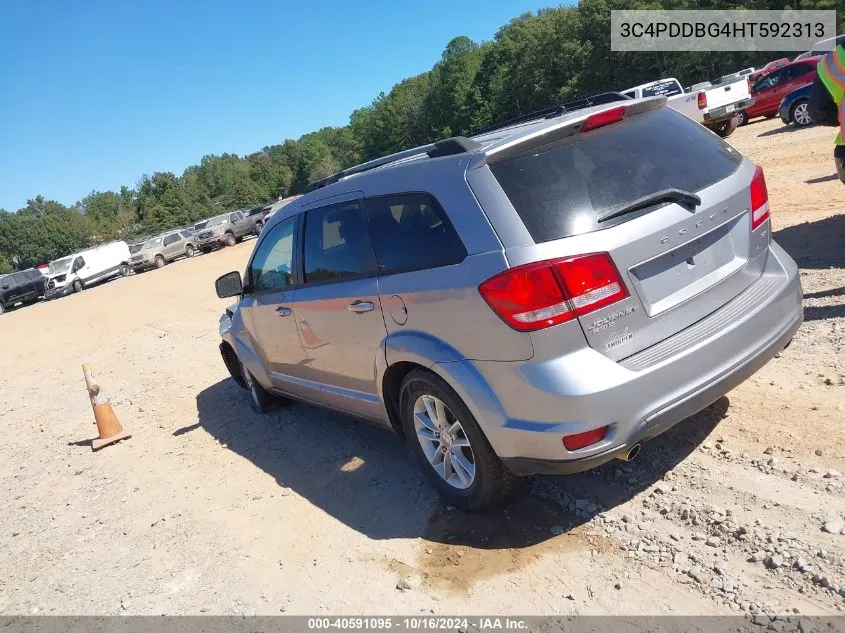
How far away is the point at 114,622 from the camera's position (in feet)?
12.2

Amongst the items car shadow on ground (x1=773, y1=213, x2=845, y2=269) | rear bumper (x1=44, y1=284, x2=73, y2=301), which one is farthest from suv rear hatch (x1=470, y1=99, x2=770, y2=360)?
rear bumper (x1=44, y1=284, x2=73, y2=301)

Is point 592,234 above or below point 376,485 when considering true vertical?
above

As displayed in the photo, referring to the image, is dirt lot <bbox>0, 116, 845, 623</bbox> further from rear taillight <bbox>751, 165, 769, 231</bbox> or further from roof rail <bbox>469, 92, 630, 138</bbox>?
roof rail <bbox>469, 92, 630, 138</bbox>

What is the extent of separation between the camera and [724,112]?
19.0 m

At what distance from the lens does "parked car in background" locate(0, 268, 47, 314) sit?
32.1m

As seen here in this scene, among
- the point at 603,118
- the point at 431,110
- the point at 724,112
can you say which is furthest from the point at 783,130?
the point at 431,110

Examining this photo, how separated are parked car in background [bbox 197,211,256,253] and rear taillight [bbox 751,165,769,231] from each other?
116 feet

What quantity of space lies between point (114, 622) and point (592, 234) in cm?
330

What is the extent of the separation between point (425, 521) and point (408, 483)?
1.67 feet

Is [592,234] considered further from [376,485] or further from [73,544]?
[73,544]

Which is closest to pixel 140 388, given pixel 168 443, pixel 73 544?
pixel 168 443

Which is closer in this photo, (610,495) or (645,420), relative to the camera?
(645,420)

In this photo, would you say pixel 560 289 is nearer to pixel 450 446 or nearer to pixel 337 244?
pixel 450 446

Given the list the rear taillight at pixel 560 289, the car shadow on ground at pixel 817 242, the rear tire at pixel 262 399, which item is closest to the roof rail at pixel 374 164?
the rear taillight at pixel 560 289
